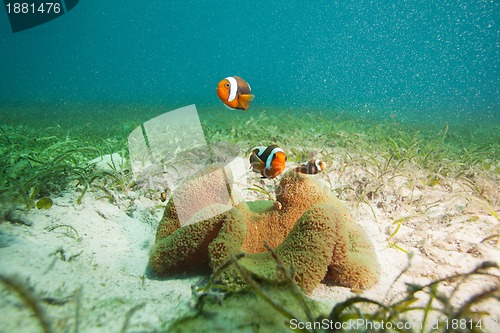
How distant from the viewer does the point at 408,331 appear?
45.3 inches

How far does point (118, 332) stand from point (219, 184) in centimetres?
138

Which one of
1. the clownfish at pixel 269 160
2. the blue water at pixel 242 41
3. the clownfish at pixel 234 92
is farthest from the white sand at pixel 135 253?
the blue water at pixel 242 41

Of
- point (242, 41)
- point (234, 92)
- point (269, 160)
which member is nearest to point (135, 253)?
point (269, 160)

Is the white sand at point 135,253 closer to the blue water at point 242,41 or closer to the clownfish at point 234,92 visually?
the clownfish at point 234,92

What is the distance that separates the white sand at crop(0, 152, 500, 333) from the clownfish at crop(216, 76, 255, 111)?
1107mm

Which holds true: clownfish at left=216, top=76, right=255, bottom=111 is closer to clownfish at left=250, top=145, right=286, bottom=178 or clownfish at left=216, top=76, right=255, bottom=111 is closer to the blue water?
clownfish at left=250, top=145, right=286, bottom=178

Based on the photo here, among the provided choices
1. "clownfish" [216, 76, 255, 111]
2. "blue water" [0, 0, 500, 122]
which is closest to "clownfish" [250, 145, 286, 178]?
"clownfish" [216, 76, 255, 111]

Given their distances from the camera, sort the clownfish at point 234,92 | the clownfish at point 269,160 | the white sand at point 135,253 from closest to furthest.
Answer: the white sand at point 135,253
the clownfish at point 269,160
the clownfish at point 234,92

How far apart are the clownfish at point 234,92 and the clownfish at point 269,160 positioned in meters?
0.91

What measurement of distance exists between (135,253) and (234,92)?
1.86 metres

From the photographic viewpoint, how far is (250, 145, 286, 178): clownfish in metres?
2.27

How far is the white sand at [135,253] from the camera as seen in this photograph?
1.10 meters

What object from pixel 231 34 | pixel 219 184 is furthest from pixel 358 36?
pixel 219 184

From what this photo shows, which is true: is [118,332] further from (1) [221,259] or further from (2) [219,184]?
(2) [219,184]
